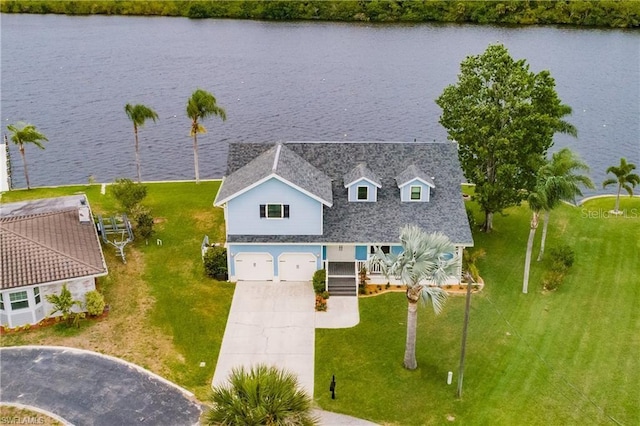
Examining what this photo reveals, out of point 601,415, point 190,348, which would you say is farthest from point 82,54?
point 601,415

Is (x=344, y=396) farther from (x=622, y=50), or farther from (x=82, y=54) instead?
(x=622, y=50)

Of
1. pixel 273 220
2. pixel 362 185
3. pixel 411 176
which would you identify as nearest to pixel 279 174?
pixel 273 220

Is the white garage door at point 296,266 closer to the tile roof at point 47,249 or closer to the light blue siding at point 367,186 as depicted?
the light blue siding at point 367,186

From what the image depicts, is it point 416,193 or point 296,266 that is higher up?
point 416,193

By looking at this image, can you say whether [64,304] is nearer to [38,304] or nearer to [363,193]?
[38,304]

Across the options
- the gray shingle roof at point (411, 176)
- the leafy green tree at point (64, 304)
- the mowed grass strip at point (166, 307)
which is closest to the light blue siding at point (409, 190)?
the gray shingle roof at point (411, 176)
